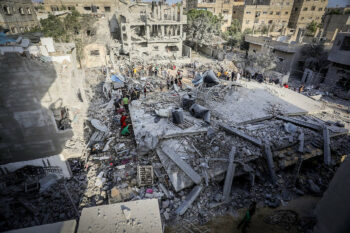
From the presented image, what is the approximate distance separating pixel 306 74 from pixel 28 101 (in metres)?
24.2

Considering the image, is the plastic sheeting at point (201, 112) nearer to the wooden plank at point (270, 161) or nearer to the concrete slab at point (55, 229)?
the wooden plank at point (270, 161)

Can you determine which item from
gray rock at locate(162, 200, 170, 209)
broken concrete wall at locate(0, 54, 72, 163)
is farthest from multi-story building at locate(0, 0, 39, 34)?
gray rock at locate(162, 200, 170, 209)

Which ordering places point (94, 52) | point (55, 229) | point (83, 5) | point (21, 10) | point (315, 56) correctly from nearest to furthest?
point (55, 229) → point (315, 56) → point (94, 52) → point (21, 10) → point (83, 5)

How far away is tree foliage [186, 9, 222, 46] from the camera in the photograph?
2953cm

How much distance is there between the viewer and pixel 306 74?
20.0 meters

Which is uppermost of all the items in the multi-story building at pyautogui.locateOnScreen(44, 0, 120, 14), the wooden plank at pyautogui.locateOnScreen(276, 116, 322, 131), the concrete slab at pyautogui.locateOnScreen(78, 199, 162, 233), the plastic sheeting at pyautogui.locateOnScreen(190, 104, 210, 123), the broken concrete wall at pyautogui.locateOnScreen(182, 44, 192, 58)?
the multi-story building at pyautogui.locateOnScreen(44, 0, 120, 14)

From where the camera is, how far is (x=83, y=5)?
29156 mm

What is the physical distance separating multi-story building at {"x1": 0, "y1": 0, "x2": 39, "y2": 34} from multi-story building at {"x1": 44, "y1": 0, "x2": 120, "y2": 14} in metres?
3.27

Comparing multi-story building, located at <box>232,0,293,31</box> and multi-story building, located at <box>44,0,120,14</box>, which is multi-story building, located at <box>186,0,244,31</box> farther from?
multi-story building, located at <box>44,0,120,14</box>

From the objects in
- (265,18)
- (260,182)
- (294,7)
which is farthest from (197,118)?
(294,7)

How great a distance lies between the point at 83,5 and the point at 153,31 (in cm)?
1223

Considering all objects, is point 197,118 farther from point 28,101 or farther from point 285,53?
point 285,53

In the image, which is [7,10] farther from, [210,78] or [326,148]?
[326,148]

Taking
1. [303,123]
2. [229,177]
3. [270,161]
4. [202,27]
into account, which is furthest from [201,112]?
[202,27]
